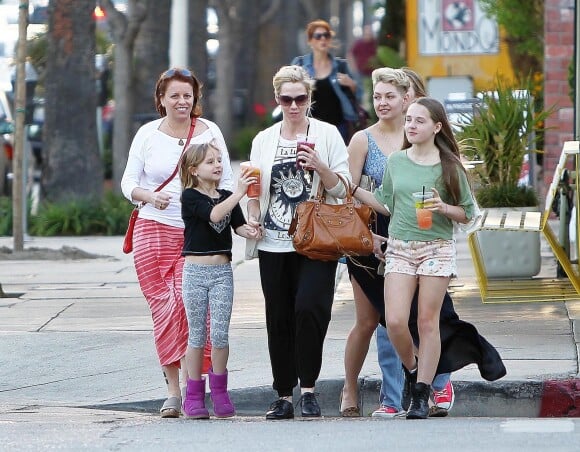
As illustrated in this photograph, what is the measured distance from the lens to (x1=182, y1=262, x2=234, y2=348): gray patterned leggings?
7.54 metres

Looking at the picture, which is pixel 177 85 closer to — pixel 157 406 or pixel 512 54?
pixel 157 406

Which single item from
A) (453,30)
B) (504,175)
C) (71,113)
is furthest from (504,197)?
(453,30)

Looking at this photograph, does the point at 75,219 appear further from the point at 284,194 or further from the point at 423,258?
the point at 423,258

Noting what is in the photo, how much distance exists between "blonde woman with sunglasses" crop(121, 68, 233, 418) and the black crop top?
344 millimetres

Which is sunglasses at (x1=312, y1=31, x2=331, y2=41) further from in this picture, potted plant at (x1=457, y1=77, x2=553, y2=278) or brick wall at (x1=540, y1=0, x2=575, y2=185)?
brick wall at (x1=540, y1=0, x2=575, y2=185)

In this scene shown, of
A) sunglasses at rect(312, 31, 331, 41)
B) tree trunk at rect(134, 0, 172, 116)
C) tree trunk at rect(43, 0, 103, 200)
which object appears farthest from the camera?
tree trunk at rect(134, 0, 172, 116)

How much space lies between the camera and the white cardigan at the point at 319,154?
746 cm

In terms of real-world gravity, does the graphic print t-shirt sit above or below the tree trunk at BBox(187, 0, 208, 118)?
below

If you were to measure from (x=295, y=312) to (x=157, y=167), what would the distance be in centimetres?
107

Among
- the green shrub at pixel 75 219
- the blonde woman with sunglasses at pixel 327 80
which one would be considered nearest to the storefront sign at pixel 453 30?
the green shrub at pixel 75 219

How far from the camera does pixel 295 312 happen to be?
7516mm

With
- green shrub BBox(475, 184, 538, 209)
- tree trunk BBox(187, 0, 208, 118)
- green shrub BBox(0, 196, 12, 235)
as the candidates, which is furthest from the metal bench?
tree trunk BBox(187, 0, 208, 118)

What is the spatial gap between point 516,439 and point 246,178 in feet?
5.72

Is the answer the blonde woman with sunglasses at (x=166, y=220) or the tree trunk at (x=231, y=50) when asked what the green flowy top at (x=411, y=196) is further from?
the tree trunk at (x=231, y=50)
